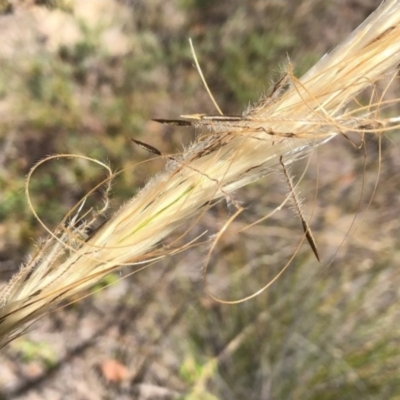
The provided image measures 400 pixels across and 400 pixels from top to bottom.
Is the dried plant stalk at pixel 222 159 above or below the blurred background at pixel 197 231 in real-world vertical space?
above

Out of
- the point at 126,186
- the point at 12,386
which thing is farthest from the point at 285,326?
the point at 12,386

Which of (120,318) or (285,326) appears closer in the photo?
(285,326)

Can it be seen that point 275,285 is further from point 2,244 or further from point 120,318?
point 2,244

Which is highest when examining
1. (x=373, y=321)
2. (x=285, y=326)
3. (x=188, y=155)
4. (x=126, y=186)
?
(x=188, y=155)

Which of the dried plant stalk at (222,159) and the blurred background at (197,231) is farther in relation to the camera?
the blurred background at (197,231)
